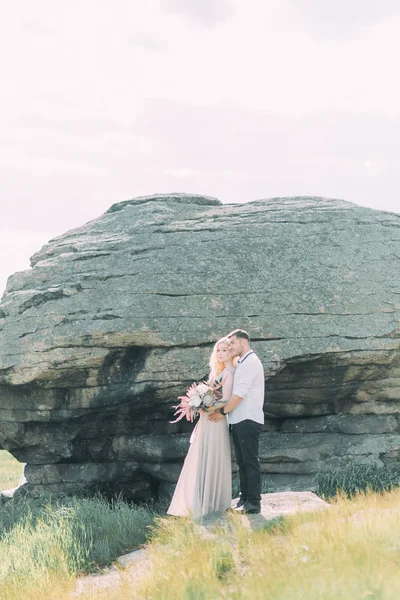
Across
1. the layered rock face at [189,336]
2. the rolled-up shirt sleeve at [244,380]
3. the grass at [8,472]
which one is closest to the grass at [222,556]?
the rolled-up shirt sleeve at [244,380]

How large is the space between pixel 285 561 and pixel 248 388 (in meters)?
3.68

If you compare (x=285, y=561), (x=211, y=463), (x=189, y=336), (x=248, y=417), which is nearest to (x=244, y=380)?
(x=248, y=417)

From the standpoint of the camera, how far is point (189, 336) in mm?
15242

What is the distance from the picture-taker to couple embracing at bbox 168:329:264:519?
11445 mm

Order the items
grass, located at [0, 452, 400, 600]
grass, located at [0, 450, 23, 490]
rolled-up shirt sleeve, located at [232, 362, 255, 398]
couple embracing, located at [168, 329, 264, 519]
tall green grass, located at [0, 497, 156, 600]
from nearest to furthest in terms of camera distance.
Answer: grass, located at [0, 452, 400, 600], tall green grass, located at [0, 497, 156, 600], rolled-up shirt sleeve, located at [232, 362, 255, 398], couple embracing, located at [168, 329, 264, 519], grass, located at [0, 450, 23, 490]

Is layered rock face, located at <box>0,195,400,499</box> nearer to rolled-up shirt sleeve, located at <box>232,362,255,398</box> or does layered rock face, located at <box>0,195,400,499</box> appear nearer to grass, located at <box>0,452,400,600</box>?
grass, located at <box>0,452,400,600</box>

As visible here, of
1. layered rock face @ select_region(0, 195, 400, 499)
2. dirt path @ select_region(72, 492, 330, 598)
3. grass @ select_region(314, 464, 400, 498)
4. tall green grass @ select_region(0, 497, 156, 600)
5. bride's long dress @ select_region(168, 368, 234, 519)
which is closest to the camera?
dirt path @ select_region(72, 492, 330, 598)

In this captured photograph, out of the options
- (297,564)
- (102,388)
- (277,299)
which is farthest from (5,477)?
(297,564)

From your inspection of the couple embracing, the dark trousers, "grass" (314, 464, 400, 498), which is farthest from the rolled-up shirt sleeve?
"grass" (314, 464, 400, 498)

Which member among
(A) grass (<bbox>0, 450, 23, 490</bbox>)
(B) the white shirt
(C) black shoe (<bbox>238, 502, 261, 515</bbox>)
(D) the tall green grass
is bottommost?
(A) grass (<bbox>0, 450, 23, 490</bbox>)

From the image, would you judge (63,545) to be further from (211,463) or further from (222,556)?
(222,556)

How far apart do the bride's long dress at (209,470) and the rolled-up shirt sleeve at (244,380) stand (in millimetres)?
301

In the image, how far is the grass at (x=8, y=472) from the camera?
32697 mm

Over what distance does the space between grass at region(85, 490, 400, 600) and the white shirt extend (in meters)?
1.71
